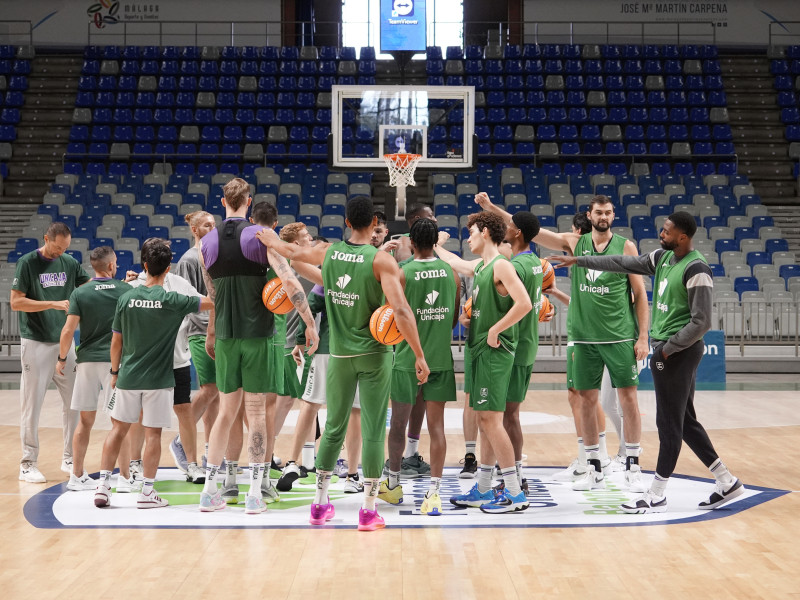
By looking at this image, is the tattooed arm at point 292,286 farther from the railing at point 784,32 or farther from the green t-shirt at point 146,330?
the railing at point 784,32

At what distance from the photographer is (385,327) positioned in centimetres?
542

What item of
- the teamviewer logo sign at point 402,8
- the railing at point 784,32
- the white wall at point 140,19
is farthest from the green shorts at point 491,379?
the railing at point 784,32

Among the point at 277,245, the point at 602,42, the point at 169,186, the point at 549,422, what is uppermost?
the point at 602,42

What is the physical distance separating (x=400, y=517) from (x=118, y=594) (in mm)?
Answer: 2055

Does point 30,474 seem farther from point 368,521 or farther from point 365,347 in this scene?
point 365,347

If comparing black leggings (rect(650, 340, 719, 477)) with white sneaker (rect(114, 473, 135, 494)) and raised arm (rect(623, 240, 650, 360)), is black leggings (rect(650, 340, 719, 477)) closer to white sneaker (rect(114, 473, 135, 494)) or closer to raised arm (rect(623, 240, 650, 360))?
raised arm (rect(623, 240, 650, 360))

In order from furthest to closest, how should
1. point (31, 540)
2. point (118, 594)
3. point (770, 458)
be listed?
point (770, 458) < point (31, 540) < point (118, 594)

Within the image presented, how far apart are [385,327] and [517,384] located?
1.39 m

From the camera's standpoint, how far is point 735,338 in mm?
14539

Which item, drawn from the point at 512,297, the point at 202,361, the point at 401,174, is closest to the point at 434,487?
the point at 512,297

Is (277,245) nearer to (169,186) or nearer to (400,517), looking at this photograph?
(400,517)

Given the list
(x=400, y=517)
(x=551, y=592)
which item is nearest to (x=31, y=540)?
(x=400, y=517)

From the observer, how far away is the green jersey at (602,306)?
673cm

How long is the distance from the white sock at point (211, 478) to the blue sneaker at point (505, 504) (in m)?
1.78
